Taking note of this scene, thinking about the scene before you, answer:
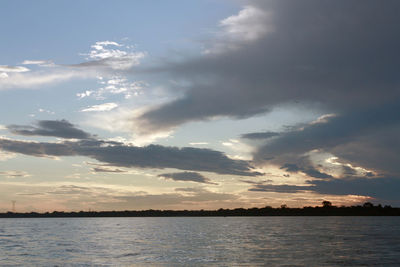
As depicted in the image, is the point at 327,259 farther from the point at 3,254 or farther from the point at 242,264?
the point at 3,254

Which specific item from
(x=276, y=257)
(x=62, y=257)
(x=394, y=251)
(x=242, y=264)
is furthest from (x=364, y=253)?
(x=62, y=257)

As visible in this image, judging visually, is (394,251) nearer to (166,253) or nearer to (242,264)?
(242,264)

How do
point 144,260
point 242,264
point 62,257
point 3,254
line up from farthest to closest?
point 3,254
point 62,257
point 144,260
point 242,264

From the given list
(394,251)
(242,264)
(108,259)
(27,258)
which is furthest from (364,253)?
(27,258)

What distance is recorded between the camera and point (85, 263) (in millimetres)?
58500

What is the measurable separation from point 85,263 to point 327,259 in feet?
113

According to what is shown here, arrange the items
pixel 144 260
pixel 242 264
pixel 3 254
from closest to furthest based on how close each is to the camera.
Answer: pixel 242 264 < pixel 144 260 < pixel 3 254

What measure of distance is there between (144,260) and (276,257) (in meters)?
19.5

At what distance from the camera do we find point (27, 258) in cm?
6425

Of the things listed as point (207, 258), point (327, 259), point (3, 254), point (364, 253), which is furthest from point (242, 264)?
point (3, 254)

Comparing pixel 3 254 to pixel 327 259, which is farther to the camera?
pixel 3 254

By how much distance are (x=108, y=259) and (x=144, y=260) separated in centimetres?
599

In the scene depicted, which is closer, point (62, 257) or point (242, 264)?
point (242, 264)

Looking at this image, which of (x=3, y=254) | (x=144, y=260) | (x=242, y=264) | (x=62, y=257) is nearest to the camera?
(x=242, y=264)
